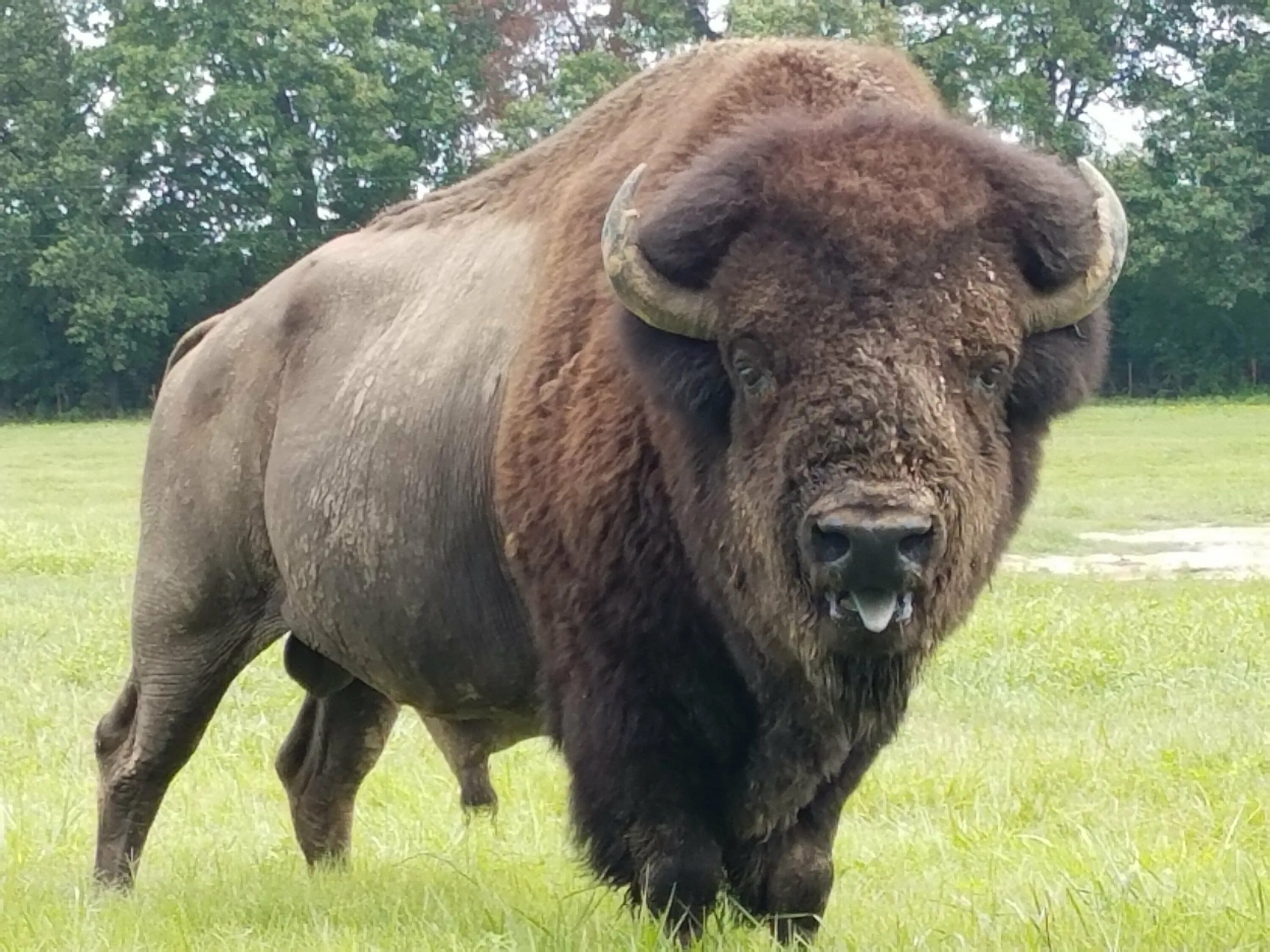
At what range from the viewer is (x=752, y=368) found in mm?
3920

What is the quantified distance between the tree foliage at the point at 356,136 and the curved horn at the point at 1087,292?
138ft

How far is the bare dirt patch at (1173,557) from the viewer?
14852 millimetres

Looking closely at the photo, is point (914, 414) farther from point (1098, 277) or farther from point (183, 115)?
point (183, 115)

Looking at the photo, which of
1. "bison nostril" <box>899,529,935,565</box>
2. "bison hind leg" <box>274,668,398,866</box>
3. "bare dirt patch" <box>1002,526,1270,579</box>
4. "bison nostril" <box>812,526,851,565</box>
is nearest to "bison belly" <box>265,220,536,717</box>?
"bison hind leg" <box>274,668,398,866</box>

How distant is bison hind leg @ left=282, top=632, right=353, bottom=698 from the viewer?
618cm

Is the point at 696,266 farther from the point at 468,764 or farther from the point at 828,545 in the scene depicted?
the point at 468,764

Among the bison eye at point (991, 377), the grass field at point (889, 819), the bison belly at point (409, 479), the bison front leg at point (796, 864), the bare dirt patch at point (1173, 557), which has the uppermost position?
the bison eye at point (991, 377)

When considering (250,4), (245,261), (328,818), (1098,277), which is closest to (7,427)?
(245,261)

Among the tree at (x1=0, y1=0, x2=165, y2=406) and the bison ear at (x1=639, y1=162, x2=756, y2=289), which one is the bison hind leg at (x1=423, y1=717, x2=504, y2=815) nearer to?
the bison ear at (x1=639, y1=162, x2=756, y2=289)

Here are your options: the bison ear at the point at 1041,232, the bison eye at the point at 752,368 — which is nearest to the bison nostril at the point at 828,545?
the bison eye at the point at 752,368

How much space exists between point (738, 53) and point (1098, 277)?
4.47 feet

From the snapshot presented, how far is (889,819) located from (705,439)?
290 cm

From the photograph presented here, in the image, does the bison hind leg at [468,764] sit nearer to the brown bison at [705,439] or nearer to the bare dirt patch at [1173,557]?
the brown bison at [705,439]

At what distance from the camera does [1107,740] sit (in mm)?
7598
